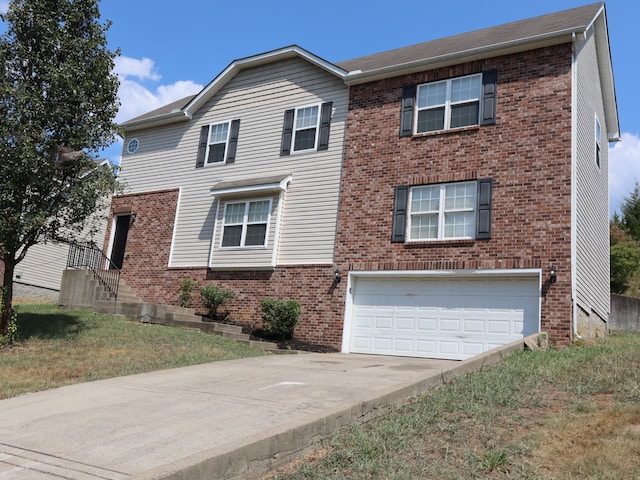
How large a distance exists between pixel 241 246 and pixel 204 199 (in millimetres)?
2464

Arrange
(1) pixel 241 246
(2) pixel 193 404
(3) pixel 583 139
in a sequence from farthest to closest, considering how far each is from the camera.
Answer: (1) pixel 241 246
(3) pixel 583 139
(2) pixel 193 404

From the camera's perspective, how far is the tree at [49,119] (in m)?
12.5

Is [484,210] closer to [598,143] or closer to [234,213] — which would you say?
[598,143]

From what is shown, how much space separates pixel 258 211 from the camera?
17.2 m

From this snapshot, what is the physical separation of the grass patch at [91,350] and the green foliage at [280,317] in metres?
1.35

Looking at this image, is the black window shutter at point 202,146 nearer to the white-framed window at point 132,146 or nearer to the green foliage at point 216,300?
the white-framed window at point 132,146

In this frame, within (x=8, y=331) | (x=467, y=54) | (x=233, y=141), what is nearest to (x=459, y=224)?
(x=467, y=54)

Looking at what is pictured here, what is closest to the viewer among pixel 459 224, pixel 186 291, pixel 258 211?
pixel 459 224

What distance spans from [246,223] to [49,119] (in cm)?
618

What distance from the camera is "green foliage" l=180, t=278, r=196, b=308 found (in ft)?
58.1

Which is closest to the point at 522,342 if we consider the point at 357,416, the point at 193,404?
the point at 357,416

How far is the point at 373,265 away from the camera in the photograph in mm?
14875

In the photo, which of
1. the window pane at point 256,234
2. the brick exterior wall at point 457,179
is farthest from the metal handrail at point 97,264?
the window pane at point 256,234

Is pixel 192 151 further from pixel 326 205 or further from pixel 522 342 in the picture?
pixel 522 342
